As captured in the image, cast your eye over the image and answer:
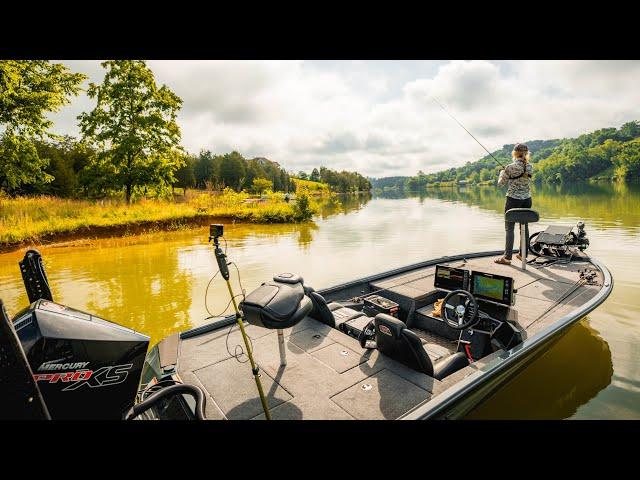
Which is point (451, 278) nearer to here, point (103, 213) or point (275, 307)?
point (275, 307)

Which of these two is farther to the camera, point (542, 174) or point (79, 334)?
point (542, 174)

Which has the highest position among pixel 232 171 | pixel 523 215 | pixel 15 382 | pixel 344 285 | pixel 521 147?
pixel 232 171

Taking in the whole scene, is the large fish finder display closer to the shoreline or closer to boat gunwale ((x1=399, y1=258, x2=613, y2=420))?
boat gunwale ((x1=399, y1=258, x2=613, y2=420))

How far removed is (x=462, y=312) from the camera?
4055mm

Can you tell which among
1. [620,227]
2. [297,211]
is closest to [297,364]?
[620,227]

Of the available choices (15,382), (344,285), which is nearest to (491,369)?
(344,285)

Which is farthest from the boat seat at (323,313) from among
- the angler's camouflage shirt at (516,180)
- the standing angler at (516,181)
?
the angler's camouflage shirt at (516,180)

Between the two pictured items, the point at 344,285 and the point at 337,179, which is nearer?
the point at 344,285

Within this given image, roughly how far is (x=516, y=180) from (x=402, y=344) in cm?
530
